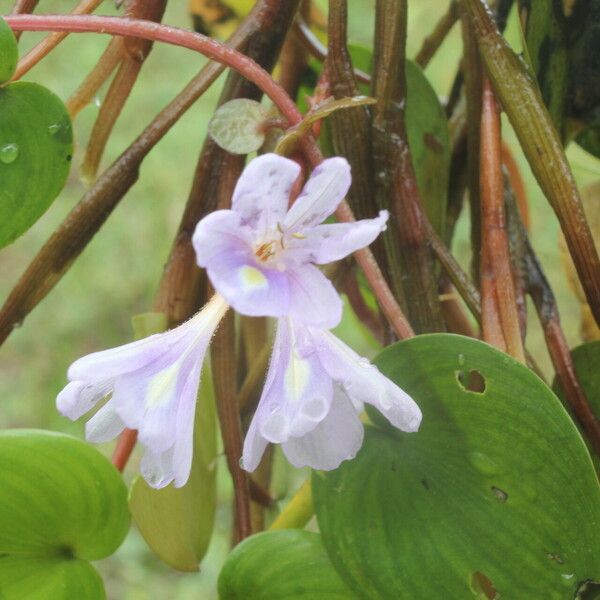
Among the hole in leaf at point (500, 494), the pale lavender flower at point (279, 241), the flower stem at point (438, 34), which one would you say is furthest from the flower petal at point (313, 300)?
the flower stem at point (438, 34)

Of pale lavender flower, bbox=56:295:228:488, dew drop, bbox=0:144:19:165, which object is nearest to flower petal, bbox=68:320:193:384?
pale lavender flower, bbox=56:295:228:488

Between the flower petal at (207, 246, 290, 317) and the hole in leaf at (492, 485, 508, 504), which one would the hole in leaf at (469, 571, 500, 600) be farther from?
the flower petal at (207, 246, 290, 317)

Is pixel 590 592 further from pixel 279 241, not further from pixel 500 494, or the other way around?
pixel 279 241

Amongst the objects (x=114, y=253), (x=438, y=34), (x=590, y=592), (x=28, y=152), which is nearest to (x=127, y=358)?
(x=28, y=152)

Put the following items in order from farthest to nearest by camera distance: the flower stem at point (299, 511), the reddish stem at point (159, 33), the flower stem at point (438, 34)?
the flower stem at point (438, 34)
the flower stem at point (299, 511)
the reddish stem at point (159, 33)

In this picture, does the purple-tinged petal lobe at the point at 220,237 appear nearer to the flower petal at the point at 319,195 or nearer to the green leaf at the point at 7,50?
the flower petal at the point at 319,195
